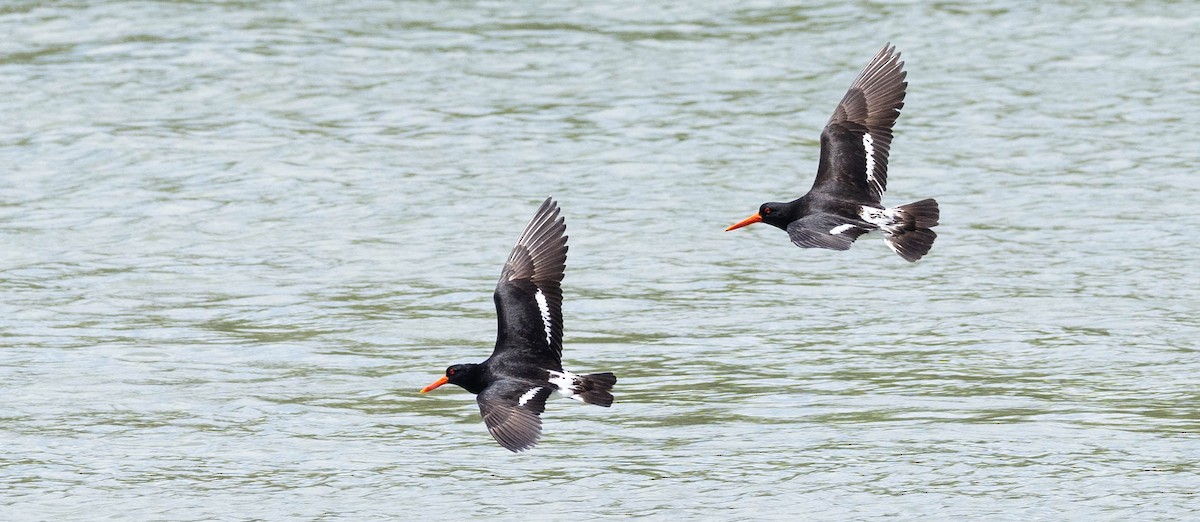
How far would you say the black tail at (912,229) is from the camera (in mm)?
12773

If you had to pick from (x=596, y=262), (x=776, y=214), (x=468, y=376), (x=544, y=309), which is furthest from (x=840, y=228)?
(x=596, y=262)

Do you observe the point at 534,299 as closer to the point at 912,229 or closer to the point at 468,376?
the point at 468,376

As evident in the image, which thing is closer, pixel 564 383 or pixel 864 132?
pixel 564 383

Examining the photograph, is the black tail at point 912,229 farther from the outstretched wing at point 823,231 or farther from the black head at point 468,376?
the black head at point 468,376

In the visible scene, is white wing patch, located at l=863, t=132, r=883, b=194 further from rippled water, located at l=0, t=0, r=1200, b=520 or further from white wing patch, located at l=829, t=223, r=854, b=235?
rippled water, located at l=0, t=0, r=1200, b=520

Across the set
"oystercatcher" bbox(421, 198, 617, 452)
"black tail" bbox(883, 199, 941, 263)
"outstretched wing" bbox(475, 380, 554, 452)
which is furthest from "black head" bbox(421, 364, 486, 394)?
"black tail" bbox(883, 199, 941, 263)

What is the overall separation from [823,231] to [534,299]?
2098 millimetres

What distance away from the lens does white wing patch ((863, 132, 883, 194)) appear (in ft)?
45.0

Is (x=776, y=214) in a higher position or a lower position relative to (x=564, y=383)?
higher

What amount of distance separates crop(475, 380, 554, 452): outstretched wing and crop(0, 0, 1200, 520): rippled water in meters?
1.03

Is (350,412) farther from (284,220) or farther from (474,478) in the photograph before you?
(284,220)

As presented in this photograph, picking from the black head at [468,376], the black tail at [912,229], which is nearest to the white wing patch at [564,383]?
the black head at [468,376]

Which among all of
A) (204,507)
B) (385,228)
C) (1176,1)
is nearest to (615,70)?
(385,228)

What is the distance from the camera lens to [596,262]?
59.2 feet
